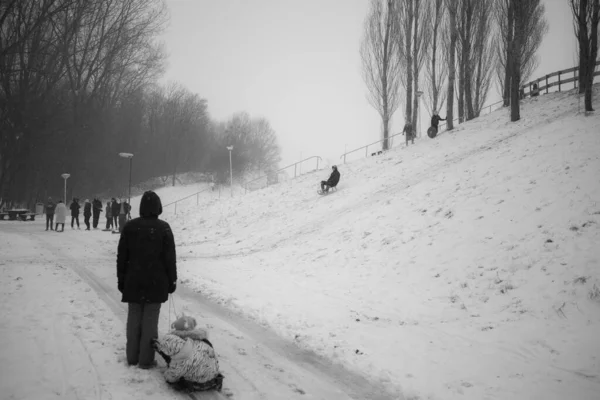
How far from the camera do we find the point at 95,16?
2783cm

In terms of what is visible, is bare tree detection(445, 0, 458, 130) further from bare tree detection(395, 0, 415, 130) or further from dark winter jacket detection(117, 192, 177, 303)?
dark winter jacket detection(117, 192, 177, 303)

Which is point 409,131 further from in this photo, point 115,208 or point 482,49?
point 115,208

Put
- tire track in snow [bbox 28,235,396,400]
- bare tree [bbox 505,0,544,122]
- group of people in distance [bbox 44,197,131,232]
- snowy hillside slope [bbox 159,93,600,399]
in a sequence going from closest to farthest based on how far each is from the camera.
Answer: tire track in snow [bbox 28,235,396,400] < snowy hillside slope [bbox 159,93,600,399] < bare tree [bbox 505,0,544,122] < group of people in distance [bbox 44,197,131,232]

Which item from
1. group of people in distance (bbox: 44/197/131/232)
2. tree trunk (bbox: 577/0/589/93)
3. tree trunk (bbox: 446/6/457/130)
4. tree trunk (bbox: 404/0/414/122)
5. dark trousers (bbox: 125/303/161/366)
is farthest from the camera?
tree trunk (bbox: 404/0/414/122)

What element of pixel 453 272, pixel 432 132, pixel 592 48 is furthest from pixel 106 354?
pixel 432 132

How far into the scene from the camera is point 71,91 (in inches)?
1283

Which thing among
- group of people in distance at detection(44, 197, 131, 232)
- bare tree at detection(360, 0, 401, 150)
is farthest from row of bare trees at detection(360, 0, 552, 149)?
group of people in distance at detection(44, 197, 131, 232)

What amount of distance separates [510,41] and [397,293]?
1911 centimetres

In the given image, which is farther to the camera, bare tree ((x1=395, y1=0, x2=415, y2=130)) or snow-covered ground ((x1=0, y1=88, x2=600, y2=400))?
bare tree ((x1=395, y1=0, x2=415, y2=130))

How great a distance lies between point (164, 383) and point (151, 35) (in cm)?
3452

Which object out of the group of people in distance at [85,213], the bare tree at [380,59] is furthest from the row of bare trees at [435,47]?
the group of people in distance at [85,213]

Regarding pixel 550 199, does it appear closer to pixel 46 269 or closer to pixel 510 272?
pixel 510 272

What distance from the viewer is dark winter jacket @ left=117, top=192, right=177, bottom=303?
3705mm

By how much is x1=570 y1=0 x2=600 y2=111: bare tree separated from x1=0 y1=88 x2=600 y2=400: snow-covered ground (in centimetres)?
249
